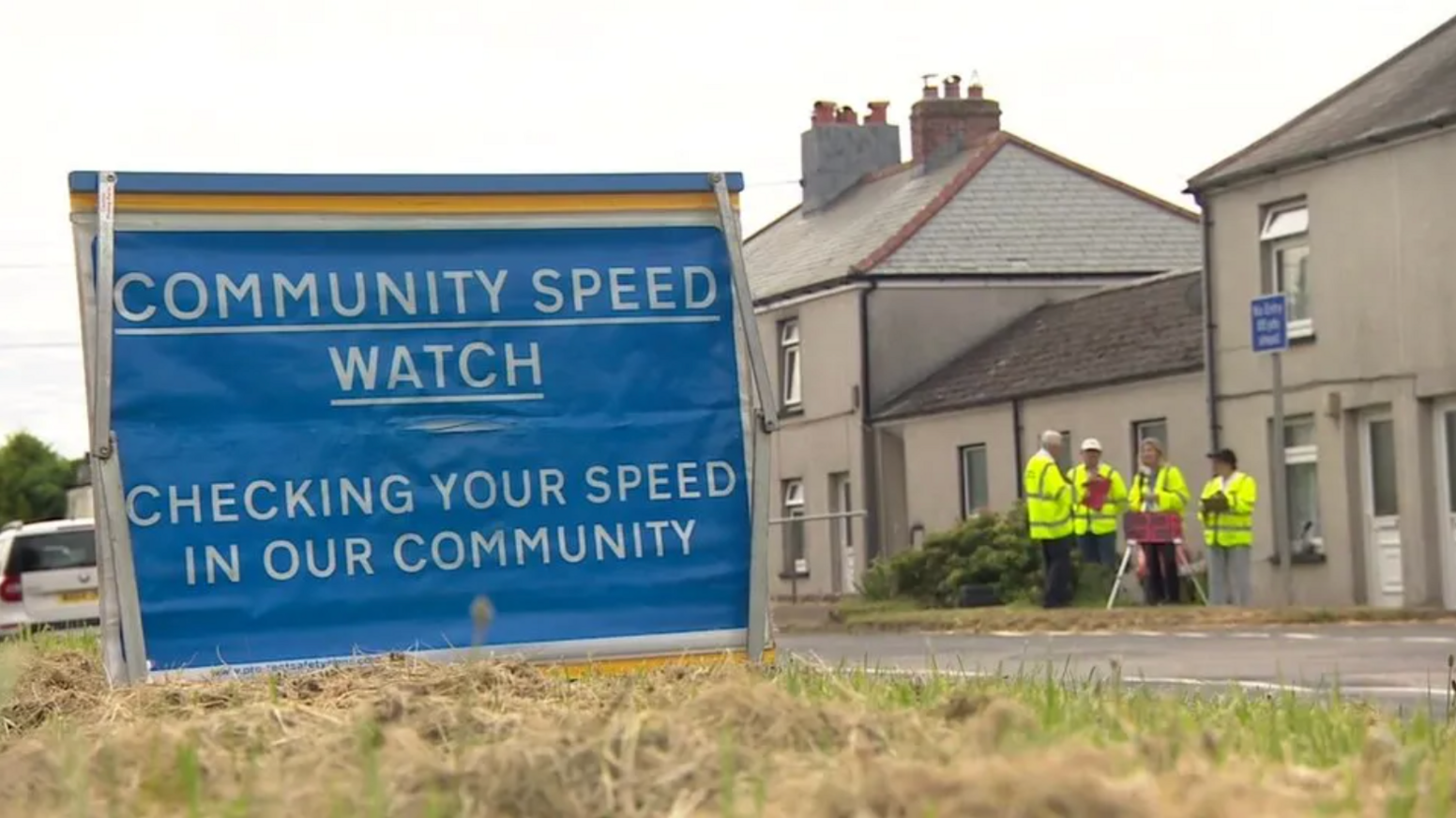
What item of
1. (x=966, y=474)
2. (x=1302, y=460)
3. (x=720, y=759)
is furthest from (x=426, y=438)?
(x=966, y=474)

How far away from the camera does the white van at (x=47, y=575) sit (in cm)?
3422

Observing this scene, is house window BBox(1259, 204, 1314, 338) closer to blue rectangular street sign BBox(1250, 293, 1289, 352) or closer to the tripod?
the tripod

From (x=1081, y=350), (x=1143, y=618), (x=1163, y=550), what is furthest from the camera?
(x=1081, y=350)

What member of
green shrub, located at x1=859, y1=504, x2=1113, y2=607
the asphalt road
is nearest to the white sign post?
green shrub, located at x1=859, y1=504, x2=1113, y2=607

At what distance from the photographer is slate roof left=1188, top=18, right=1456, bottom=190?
31484mm

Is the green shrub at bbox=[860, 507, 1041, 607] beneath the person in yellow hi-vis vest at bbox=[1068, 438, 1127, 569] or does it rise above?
beneath

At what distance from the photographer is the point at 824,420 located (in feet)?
165

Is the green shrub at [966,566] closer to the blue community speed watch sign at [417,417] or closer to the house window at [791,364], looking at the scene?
the house window at [791,364]

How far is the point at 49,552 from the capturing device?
34.7m

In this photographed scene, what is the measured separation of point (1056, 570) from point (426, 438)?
21.8 meters

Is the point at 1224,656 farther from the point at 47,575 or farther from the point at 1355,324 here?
the point at 47,575

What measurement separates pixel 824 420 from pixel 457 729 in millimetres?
43799

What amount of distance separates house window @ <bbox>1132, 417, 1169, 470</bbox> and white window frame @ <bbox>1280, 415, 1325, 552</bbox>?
4.19m

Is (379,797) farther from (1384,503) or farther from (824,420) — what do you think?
(824,420)
